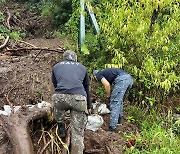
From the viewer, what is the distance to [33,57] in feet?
32.5

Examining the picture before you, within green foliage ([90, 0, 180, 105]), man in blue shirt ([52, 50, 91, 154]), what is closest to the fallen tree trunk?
man in blue shirt ([52, 50, 91, 154])

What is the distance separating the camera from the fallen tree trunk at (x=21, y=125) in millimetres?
6104

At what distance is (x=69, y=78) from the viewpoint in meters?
6.40

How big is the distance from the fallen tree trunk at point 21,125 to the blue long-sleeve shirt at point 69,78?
0.65m

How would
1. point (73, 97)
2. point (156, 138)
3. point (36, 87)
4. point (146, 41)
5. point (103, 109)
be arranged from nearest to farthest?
point (73, 97) < point (156, 138) < point (103, 109) < point (36, 87) < point (146, 41)

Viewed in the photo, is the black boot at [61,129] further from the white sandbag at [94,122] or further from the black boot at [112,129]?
the black boot at [112,129]

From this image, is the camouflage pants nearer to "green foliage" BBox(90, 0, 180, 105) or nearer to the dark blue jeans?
the dark blue jeans

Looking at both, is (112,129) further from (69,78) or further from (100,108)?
(69,78)

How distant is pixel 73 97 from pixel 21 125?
1011 mm

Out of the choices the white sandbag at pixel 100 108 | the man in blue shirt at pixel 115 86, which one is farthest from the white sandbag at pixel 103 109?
the man in blue shirt at pixel 115 86

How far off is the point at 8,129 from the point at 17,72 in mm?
2729

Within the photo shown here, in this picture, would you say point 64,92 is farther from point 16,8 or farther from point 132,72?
point 16,8

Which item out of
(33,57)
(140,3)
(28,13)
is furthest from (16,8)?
(140,3)

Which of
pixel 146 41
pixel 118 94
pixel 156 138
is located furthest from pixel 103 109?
pixel 146 41
